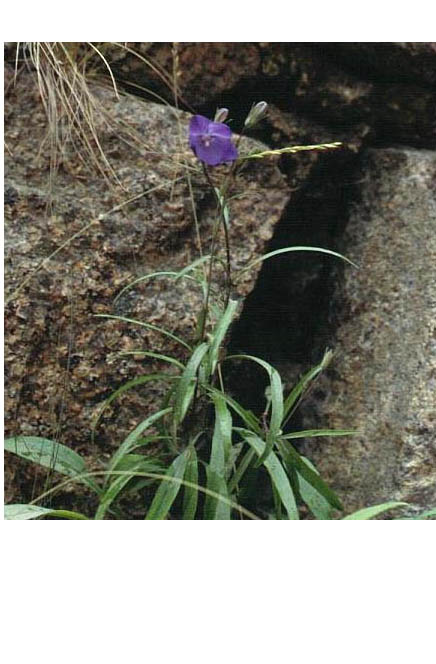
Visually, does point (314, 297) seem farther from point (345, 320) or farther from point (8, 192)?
point (8, 192)

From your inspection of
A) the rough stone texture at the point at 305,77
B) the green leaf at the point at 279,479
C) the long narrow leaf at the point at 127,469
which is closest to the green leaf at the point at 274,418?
the green leaf at the point at 279,479

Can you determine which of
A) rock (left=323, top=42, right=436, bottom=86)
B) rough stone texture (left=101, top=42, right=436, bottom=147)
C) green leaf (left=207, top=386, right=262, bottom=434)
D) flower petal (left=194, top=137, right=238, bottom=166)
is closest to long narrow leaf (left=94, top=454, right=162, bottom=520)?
green leaf (left=207, top=386, right=262, bottom=434)

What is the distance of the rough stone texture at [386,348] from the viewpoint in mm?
1652

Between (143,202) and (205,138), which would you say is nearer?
(205,138)

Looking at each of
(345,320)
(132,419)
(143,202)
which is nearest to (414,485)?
(345,320)

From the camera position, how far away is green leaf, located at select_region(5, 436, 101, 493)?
4.65ft

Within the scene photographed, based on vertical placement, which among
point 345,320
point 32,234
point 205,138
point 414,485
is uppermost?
point 205,138

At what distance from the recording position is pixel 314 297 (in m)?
1.92

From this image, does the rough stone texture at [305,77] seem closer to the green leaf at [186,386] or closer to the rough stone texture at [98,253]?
the rough stone texture at [98,253]

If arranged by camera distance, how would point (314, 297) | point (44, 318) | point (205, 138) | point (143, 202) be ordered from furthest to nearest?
1. point (314, 297)
2. point (143, 202)
3. point (44, 318)
4. point (205, 138)

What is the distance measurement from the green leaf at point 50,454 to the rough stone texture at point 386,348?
55 cm

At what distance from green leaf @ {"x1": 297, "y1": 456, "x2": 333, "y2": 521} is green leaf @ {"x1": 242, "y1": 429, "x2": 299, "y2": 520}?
0.05 metres
